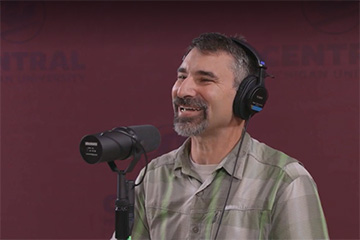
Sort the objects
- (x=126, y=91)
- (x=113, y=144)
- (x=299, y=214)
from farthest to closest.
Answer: (x=126, y=91) → (x=299, y=214) → (x=113, y=144)

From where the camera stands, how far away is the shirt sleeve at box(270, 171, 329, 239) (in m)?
1.15

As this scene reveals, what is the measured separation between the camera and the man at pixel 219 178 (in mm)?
1205

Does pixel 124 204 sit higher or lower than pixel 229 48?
lower

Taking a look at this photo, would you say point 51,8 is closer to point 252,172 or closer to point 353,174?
point 252,172

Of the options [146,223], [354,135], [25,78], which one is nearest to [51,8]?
[25,78]

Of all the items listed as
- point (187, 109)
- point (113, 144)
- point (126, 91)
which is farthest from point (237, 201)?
point (126, 91)

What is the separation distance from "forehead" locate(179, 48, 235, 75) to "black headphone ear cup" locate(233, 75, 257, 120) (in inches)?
2.5

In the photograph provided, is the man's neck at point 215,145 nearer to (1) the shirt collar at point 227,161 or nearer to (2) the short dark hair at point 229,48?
(1) the shirt collar at point 227,161

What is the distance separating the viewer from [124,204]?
872 millimetres

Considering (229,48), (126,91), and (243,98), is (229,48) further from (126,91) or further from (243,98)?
(126,91)

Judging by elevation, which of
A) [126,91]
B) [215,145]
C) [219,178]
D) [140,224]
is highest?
[126,91]

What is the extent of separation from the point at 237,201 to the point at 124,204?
0.49m

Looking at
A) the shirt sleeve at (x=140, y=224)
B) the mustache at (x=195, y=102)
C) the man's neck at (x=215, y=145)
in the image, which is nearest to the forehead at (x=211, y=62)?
the mustache at (x=195, y=102)

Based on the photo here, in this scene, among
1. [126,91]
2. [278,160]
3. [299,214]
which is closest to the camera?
[299,214]
